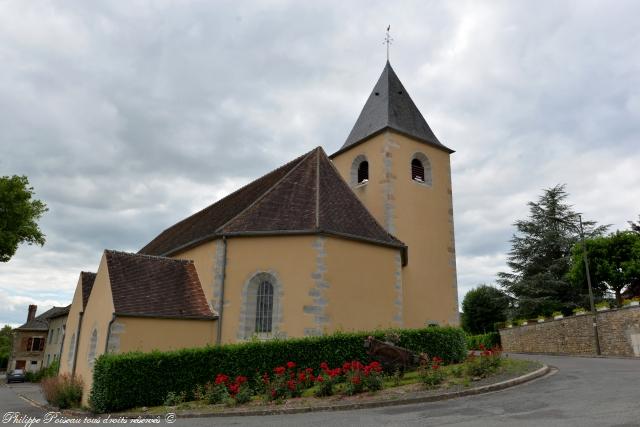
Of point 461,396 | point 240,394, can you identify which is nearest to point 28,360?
point 240,394

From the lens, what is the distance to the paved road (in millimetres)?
7402

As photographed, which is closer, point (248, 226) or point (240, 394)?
point (240, 394)

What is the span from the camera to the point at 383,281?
54.0 ft

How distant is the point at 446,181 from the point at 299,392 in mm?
14886

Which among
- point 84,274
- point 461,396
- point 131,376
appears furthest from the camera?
point 84,274

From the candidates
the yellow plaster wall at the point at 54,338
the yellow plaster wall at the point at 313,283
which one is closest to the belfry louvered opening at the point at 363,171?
the yellow plaster wall at the point at 313,283

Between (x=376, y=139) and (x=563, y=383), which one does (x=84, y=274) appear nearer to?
(x=376, y=139)

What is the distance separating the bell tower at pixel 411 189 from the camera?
67.5ft

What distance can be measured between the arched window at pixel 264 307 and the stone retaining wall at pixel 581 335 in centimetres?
1454

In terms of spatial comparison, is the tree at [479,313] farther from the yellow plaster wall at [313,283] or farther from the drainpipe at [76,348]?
the drainpipe at [76,348]

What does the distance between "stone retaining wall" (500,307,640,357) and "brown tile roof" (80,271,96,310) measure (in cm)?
2104

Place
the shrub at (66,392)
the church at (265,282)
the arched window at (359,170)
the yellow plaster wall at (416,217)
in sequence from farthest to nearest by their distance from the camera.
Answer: the arched window at (359,170) < the yellow plaster wall at (416,217) < the shrub at (66,392) < the church at (265,282)

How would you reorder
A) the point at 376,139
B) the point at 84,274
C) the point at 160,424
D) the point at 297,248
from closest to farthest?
the point at 160,424 → the point at 297,248 → the point at 84,274 → the point at 376,139

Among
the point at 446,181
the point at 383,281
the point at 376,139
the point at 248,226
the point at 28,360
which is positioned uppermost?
the point at 376,139
